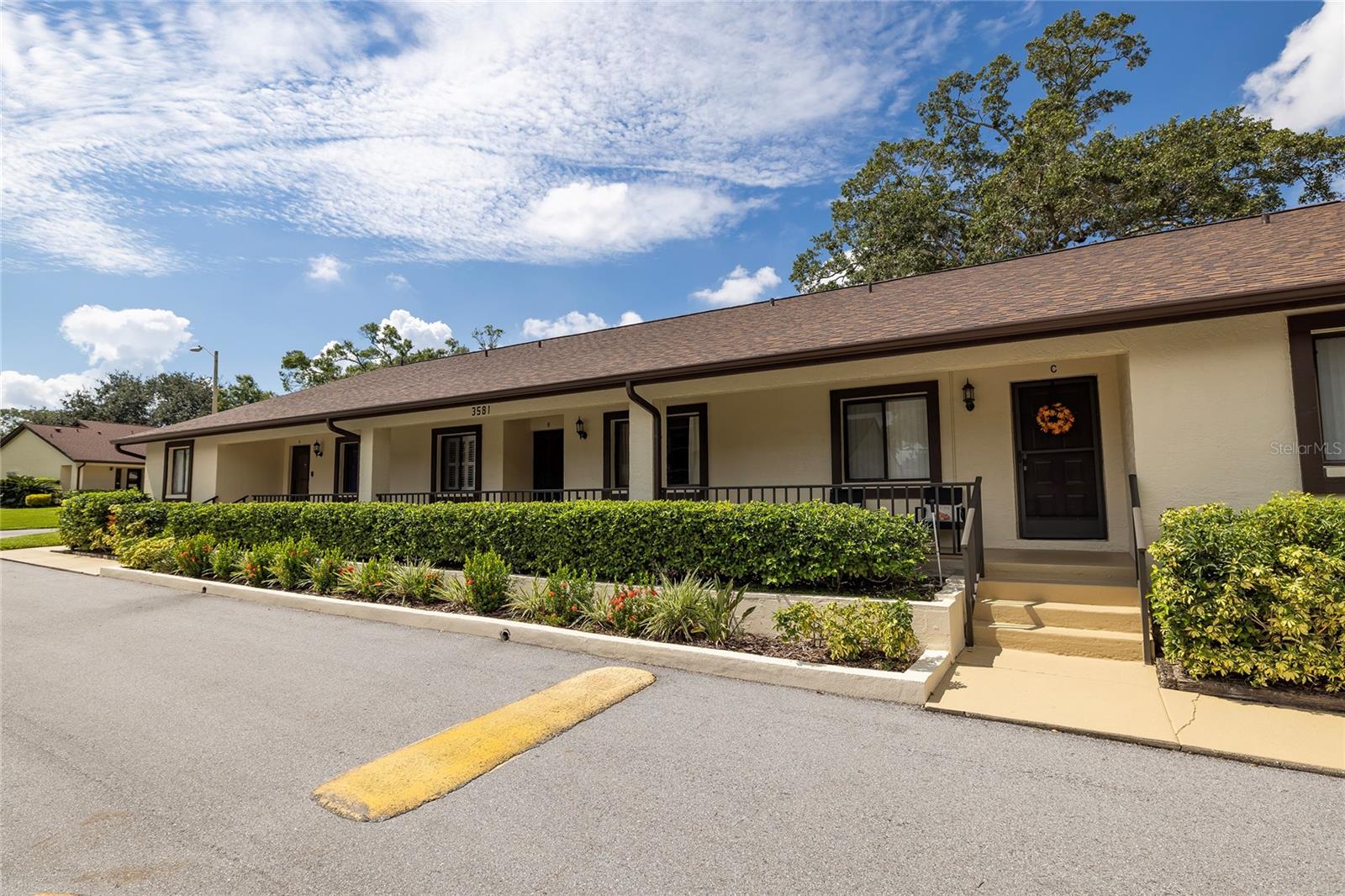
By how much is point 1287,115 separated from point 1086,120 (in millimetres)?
5315

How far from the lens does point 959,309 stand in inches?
317

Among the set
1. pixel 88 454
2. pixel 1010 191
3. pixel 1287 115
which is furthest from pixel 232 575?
pixel 88 454

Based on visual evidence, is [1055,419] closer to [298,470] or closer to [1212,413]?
[1212,413]

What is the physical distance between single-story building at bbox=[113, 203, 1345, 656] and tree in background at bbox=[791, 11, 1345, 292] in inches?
380

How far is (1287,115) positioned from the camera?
51.2 feet

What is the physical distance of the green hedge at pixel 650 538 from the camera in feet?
20.8

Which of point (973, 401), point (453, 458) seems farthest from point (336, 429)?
point (973, 401)

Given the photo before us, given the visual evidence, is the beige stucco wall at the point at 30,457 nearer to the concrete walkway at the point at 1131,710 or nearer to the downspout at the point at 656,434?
the downspout at the point at 656,434

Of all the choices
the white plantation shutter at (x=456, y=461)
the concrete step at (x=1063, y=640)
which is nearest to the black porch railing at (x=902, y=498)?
the concrete step at (x=1063, y=640)

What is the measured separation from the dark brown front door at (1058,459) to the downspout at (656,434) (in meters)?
4.93

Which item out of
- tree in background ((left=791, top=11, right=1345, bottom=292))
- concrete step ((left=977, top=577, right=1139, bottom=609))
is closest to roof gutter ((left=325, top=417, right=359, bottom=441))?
concrete step ((left=977, top=577, right=1139, bottom=609))

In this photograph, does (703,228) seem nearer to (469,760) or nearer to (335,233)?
(335,233)

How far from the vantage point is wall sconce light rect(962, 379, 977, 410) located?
8.70m

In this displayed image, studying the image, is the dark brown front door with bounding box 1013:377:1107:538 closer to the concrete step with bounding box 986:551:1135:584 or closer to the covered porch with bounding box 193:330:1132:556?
the covered porch with bounding box 193:330:1132:556
